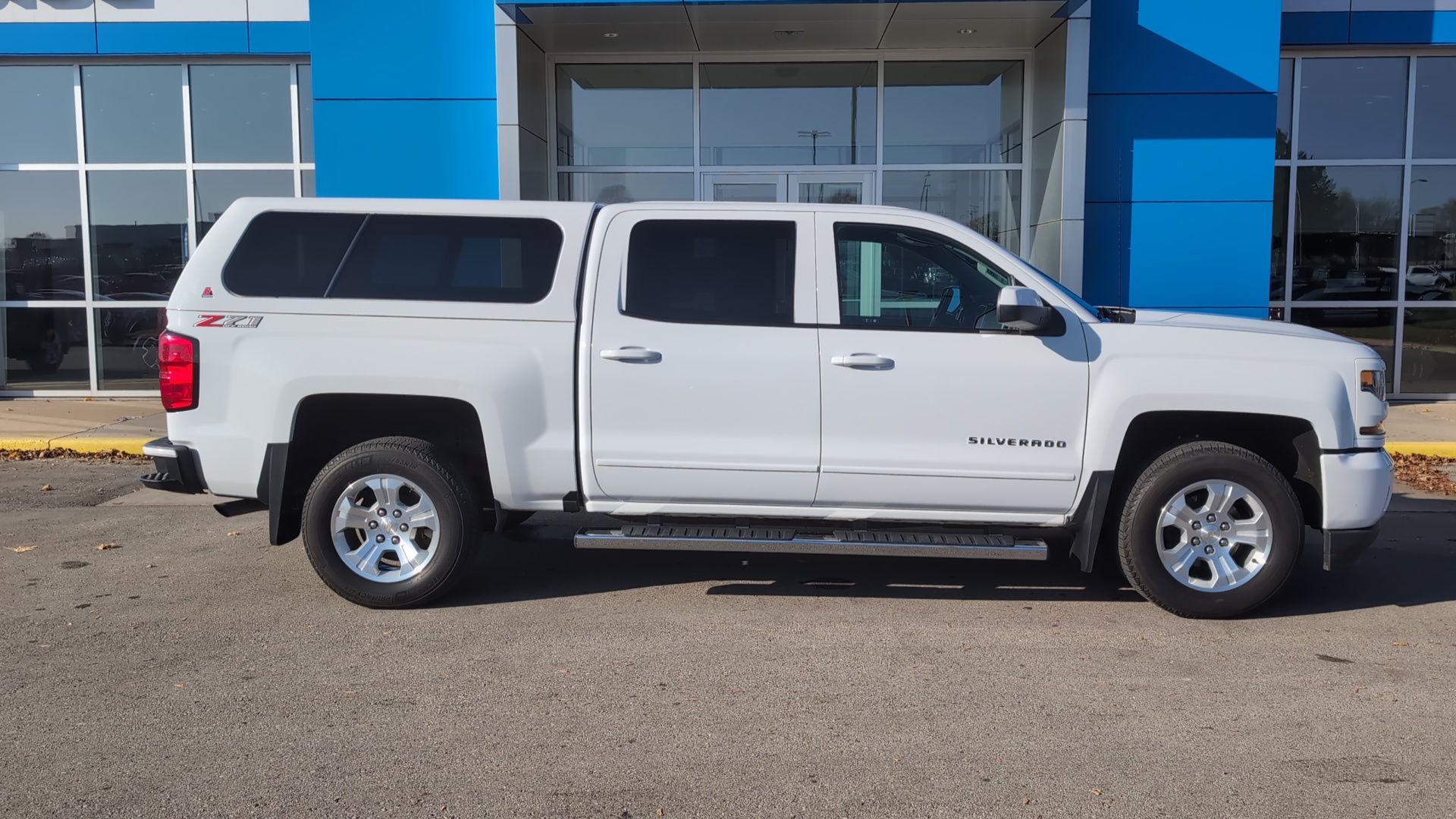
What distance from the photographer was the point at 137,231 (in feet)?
47.1

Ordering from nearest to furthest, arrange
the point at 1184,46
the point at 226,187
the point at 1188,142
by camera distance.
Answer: the point at 1184,46
the point at 1188,142
the point at 226,187

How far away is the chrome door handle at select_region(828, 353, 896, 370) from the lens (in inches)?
217

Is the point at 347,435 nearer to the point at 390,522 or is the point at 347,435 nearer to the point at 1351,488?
the point at 390,522

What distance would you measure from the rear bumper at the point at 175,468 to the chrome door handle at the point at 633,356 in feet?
6.88

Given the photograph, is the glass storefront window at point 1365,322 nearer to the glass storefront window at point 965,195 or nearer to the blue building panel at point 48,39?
the glass storefront window at point 965,195

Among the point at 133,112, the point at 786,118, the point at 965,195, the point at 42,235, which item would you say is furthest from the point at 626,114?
the point at 42,235

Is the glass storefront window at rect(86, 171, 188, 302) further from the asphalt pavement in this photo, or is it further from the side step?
the side step

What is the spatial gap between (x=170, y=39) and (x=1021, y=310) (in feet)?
39.8

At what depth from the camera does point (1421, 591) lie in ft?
20.4

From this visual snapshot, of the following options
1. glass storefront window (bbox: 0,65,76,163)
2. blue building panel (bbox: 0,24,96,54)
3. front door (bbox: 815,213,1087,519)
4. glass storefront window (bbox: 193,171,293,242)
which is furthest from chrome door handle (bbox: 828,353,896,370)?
glass storefront window (bbox: 0,65,76,163)

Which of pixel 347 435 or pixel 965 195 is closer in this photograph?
pixel 347 435

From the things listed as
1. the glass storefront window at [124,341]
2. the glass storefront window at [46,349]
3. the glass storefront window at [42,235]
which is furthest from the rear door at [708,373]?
the glass storefront window at [42,235]

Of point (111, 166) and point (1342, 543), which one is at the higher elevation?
point (111, 166)

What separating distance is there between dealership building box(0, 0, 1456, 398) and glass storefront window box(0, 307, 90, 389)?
0.03 m
